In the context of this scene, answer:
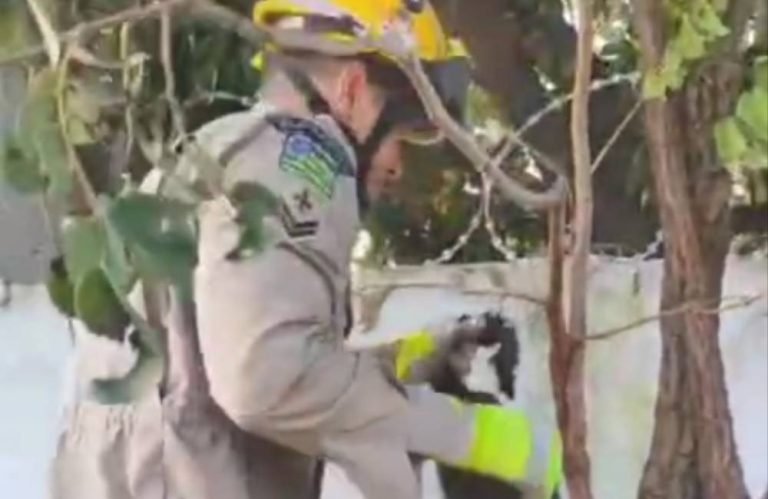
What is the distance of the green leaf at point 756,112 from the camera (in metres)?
1.06

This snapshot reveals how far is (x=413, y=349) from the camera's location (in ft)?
4.95

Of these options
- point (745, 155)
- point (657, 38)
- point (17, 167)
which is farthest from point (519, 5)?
point (17, 167)

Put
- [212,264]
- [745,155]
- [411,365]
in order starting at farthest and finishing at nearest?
[411,365] → [212,264] → [745,155]

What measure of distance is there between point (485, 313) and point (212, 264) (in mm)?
402

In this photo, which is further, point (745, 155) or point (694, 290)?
point (694, 290)

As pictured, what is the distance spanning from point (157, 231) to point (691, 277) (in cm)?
53

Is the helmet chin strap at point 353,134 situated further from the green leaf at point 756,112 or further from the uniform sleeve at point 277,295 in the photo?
the green leaf at point 756,112

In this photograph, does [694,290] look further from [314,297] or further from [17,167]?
[17,167]

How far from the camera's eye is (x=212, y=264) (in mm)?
1211

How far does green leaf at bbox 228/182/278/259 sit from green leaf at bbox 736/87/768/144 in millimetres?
308

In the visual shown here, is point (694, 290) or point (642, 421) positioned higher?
point (694, 290)

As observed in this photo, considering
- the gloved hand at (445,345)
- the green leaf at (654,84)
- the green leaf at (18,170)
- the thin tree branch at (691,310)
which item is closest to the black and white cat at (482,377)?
the gloved hand at (445,345)

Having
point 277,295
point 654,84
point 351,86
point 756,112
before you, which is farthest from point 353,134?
point 756,112

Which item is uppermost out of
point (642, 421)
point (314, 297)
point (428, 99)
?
point (428, 99)
